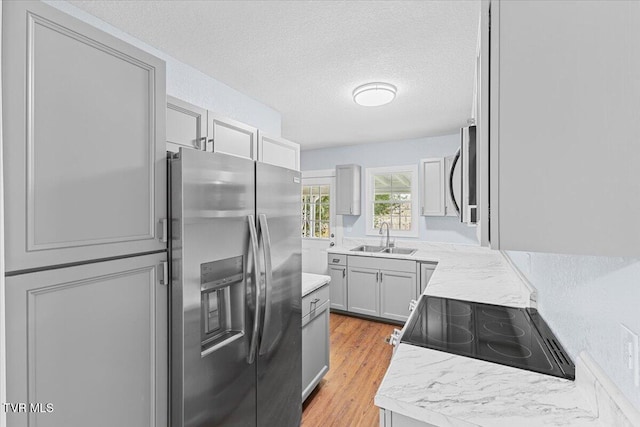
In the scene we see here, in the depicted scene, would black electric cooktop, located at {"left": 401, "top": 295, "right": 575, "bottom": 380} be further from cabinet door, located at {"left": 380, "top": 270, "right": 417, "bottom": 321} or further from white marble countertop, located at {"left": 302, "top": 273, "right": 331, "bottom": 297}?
cabinet door, located at {"left": 380, "top": 270, "right": 417, "bottom": 321}

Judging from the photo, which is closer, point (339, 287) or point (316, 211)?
point (339, 287)

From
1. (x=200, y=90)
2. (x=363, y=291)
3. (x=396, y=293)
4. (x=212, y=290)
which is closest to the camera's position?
(x=212, y=290)

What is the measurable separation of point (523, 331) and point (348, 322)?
2723 millimetres

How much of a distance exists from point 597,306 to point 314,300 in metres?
1.68

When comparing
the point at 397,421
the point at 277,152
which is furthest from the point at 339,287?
the point at 397,421

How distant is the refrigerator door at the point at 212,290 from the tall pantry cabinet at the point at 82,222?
0.07 meters

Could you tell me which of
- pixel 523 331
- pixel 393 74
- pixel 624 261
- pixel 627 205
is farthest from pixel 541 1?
pixel 393 74

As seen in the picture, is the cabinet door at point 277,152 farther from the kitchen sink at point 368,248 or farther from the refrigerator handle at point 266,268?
the kitchen sink at point 368,248

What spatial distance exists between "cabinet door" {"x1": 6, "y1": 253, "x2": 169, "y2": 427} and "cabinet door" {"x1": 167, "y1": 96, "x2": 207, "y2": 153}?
0.79 m

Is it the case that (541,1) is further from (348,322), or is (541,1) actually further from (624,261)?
(348,322)

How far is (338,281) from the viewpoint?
4.11 metres

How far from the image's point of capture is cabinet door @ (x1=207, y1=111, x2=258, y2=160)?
184 cm

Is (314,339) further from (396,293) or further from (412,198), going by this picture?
(412,198)

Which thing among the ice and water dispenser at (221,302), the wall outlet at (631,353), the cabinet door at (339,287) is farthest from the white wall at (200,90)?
the wall outlet at (631,353)
